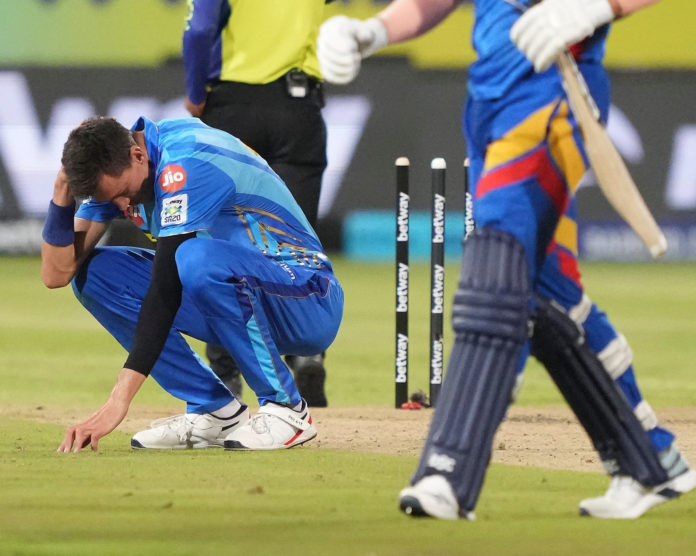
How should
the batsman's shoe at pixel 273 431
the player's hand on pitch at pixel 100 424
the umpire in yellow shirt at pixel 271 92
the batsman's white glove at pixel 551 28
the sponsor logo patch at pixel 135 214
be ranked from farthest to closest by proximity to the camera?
1. the umpire in yellow shirt at pixel 271 92
2. the sponsor logo patch at pixel 135 214
3. the batsman's shoe at pixel 273 431
4. the player's hand on pitch at pixel 100 424
5. the batsman's white glove at pixel 551 28

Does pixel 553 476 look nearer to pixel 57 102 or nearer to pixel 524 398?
pixel 524 398

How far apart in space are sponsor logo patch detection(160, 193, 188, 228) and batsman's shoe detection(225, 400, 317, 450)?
0.65m

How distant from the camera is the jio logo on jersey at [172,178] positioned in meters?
4.34

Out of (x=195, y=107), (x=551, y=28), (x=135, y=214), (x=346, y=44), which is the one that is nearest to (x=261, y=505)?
(x=346, y=44)

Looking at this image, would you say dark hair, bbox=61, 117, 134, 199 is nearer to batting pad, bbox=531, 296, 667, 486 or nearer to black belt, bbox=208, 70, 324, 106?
batting pad, bbox=531, 296, 667, 486

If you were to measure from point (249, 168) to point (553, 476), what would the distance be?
1439 mm

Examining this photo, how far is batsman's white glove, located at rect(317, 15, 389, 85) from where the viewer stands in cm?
333

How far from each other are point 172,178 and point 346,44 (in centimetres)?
118

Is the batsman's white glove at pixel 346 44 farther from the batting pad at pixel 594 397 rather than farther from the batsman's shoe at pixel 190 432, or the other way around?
the batsman's shoe at pixel 190 432

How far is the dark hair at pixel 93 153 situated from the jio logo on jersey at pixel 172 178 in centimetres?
12

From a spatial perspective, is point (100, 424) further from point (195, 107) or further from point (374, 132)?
point (374, 132)

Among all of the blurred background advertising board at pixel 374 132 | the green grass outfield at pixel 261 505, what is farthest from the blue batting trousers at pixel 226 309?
the blurred background advertising board at pixel 374 132

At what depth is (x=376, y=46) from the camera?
3.39 meters

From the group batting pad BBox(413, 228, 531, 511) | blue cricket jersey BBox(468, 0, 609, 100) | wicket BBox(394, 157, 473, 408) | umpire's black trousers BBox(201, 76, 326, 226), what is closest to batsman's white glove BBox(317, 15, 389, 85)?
blue cricket jersey BBox(468, 0, 609, 100)
